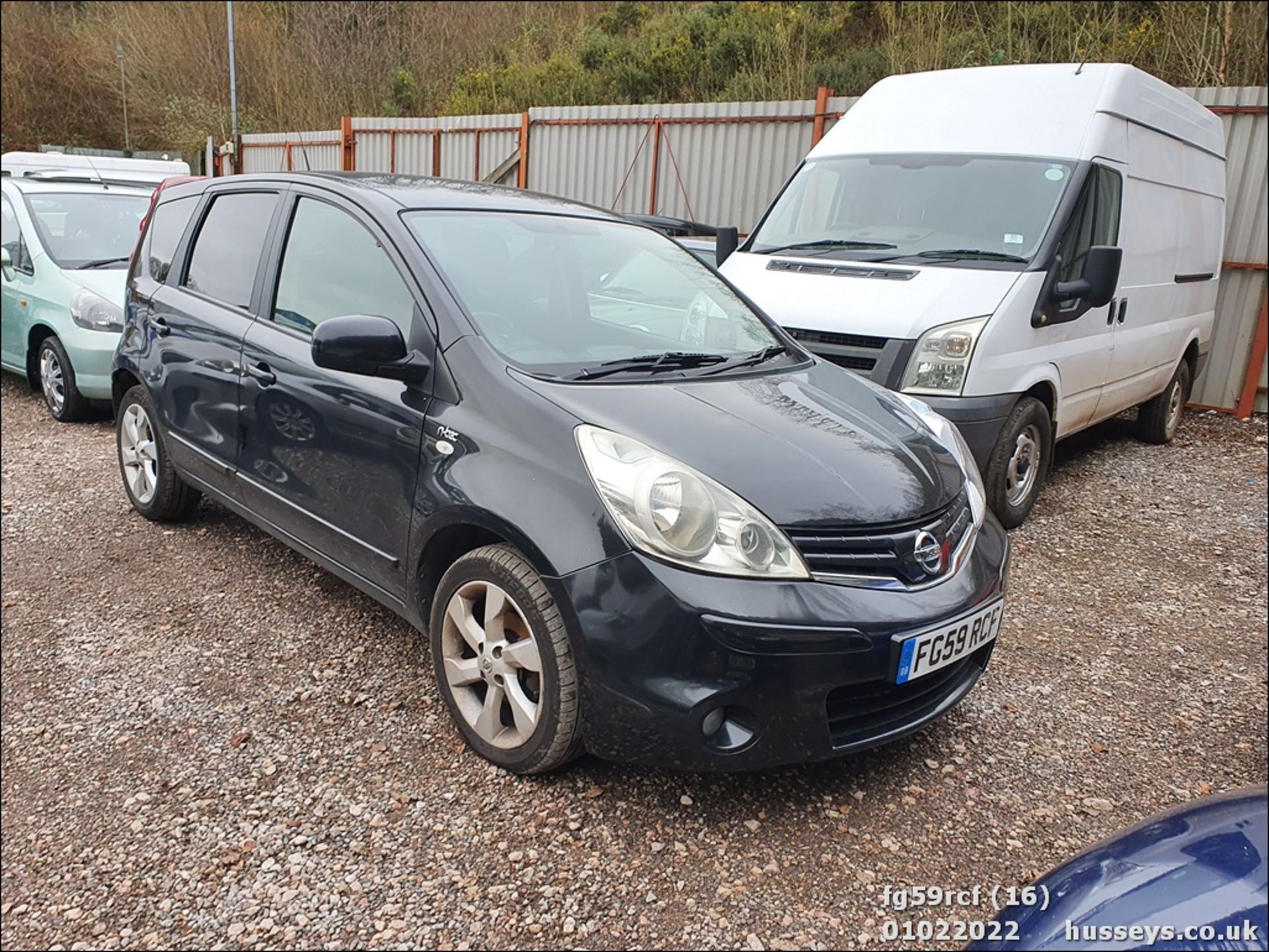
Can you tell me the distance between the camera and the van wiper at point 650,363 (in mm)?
3000

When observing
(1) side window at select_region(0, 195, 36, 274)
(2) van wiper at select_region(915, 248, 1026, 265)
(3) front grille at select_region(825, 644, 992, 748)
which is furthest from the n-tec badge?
(1) side window at select_region(0, 195, 36, 274)

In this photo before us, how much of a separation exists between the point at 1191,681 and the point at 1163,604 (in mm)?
824

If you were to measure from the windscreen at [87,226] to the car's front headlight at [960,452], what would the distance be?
628 centimetres

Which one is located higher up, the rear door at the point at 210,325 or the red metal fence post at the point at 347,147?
the red metal fence post at the point at 347,147

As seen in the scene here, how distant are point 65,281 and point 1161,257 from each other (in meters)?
7.54

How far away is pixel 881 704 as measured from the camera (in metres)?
2.65

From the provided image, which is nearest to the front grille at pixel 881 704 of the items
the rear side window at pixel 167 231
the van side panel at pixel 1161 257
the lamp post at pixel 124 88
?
the rear side window at pixel 167 231

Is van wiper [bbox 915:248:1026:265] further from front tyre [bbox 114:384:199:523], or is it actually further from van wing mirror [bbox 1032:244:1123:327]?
front tyre [bbox 114:384:199:523]

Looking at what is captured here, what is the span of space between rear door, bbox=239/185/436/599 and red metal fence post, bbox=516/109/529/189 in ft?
31.9

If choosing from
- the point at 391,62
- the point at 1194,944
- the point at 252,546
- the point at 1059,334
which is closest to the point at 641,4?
the point at 391,62

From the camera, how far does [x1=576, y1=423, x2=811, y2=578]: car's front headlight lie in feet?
8.04

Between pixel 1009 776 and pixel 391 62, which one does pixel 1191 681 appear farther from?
pixel 391 62

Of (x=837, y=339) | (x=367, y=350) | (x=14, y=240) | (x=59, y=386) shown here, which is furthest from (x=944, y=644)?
(x=14, y=240)

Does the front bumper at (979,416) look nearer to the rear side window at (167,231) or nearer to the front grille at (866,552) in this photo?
the front grille at (866,552)
